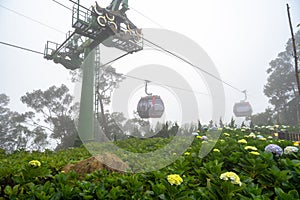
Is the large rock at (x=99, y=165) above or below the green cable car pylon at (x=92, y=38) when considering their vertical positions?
below

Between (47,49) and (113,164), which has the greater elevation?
(47,49)

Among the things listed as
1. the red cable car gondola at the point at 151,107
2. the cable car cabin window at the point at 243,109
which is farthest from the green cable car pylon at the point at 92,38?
the cable car cabin window at the point at 243,109

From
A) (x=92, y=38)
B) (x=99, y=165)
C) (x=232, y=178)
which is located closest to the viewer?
(x=232, y=178)

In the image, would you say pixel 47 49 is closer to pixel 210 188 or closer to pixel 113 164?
pixel 113 164

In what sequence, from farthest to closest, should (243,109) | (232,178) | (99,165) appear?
(243,109) → (99,165) → (232,178)

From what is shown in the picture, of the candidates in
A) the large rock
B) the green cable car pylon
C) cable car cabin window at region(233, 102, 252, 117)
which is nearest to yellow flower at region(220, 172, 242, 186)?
the large rock

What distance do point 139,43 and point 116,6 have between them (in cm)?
259

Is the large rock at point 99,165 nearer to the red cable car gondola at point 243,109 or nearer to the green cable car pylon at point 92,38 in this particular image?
the green cable car pylon at point 92,38

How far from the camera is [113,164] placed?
101 inches

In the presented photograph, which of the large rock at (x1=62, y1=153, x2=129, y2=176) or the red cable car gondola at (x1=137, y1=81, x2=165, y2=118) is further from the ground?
the red cable car gondola at (x1=137, y1=81, x2=165, y2=118)

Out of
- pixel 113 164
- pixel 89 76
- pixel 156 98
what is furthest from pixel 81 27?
pixel 113 164

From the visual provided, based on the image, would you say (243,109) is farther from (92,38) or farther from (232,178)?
(232,178)

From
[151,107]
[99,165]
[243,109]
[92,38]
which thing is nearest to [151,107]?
[151,107]

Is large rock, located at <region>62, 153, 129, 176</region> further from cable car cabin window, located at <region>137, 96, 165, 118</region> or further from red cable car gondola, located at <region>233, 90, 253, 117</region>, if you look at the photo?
red cable car gondola, located at <region>233, 90, 253, 117</region>
